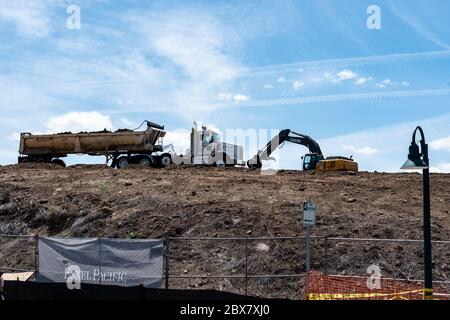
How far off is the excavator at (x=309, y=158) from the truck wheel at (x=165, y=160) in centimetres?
593

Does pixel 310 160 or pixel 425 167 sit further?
pixel 310 160

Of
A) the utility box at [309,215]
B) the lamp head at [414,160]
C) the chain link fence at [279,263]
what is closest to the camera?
the lamp head at [414,160]

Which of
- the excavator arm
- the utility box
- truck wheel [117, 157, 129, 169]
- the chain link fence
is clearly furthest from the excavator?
the utility box

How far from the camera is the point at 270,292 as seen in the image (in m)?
20.8

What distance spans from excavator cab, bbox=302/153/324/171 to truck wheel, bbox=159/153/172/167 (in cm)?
908

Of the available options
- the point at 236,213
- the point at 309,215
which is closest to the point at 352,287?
the point at 309,215

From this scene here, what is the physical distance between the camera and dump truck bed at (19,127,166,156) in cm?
3862

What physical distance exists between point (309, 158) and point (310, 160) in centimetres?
19

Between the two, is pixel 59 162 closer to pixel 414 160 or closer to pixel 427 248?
pixel 414 160

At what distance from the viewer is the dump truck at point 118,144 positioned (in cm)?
3866

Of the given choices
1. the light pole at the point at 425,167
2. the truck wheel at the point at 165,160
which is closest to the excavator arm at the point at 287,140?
the truck wheel at the point at 165,160

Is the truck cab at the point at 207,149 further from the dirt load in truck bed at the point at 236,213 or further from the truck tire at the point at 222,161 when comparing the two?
the dirt load in truck bed at the point at 236,213

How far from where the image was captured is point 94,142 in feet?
129
